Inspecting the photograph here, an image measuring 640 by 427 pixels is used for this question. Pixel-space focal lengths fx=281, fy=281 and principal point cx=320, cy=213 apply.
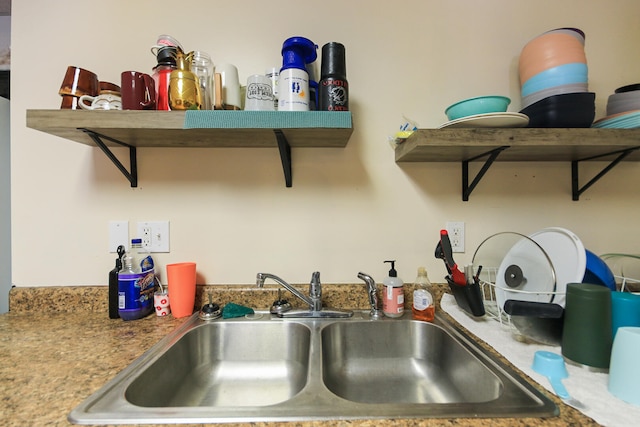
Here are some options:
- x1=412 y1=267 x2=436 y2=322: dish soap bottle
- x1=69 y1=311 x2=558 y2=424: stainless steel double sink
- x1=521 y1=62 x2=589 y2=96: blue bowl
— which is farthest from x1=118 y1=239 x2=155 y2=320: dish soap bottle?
x1=521 y1=62 x2=589 y2=96: blue bowl

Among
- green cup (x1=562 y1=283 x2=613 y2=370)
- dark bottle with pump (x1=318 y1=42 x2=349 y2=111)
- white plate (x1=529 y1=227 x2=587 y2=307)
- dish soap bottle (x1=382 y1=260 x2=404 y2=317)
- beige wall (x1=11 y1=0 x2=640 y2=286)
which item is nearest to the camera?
green cup (x1=562 y1=283 x2=613 y2=370)

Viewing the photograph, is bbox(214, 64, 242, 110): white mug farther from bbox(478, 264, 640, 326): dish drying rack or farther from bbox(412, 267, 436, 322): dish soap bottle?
bbox(478, 264, 640, 326): dish drying rack

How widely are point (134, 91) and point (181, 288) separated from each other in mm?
660

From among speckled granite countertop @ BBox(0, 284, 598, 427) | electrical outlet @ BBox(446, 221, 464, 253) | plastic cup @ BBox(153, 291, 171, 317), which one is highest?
electrical outlet @ BBox(446, 221, 464, 253)

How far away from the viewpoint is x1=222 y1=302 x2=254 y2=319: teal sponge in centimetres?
99

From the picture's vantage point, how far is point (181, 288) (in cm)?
99

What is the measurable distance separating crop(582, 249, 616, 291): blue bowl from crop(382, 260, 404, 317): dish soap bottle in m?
0.51

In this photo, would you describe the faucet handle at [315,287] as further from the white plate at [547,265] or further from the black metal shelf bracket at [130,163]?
the black metal shelf bracket at [130,163]

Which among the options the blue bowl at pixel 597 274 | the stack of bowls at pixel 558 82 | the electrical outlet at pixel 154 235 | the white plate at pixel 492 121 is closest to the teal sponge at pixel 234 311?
the electrical outlet at pixel 154 235

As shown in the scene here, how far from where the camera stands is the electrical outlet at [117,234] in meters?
1.08

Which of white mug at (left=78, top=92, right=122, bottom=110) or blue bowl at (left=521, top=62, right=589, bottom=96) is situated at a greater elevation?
blue bowl at (left=521, top=62, right=589, bottom=96)

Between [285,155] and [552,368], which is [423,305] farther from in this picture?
[285,155]

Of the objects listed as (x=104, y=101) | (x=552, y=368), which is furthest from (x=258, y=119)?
(x=552, y=368)

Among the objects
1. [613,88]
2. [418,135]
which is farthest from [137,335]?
[613,88]
